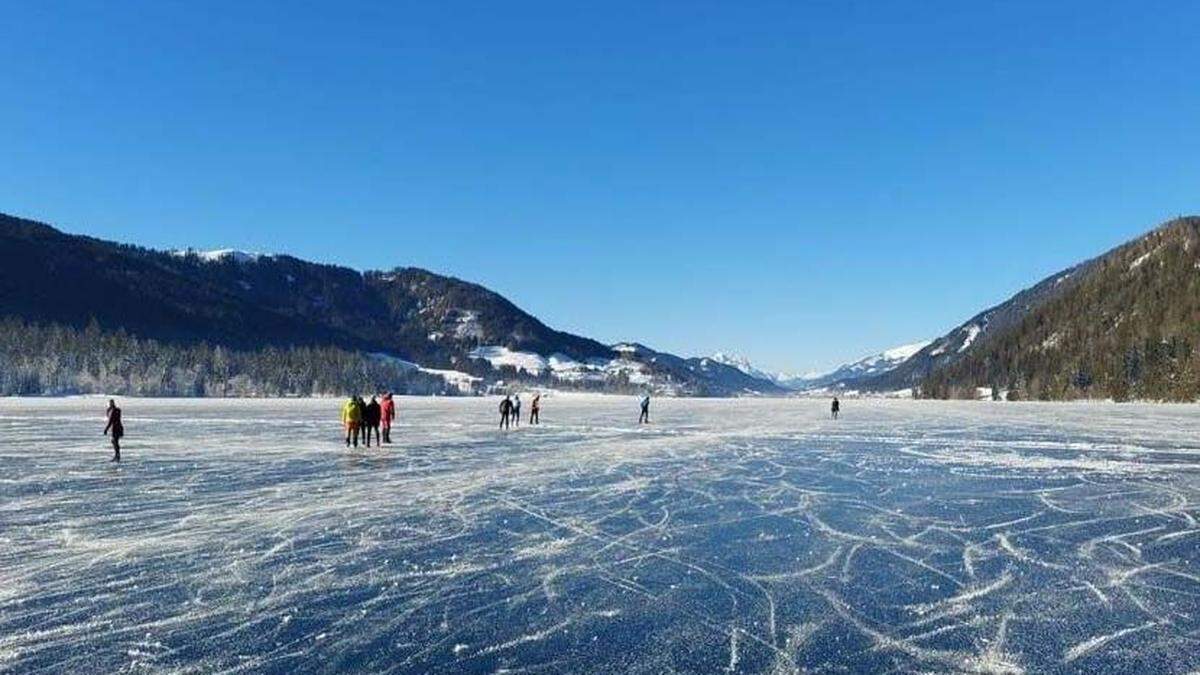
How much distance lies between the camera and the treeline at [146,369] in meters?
102

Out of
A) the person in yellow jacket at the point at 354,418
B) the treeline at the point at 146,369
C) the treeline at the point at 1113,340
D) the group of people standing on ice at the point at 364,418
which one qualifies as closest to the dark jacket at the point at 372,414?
the group of people standing on ice at the point at 364,418

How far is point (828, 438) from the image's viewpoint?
103 feet

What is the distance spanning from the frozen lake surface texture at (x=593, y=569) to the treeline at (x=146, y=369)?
327 ft

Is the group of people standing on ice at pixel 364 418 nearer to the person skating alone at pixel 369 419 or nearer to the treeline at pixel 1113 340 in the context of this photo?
the person skating alone at pixel 369 419

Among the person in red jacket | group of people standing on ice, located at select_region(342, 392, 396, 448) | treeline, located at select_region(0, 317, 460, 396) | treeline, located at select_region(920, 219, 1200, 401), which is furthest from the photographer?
treeline, located at select_region(920, 219, 1200, 401)

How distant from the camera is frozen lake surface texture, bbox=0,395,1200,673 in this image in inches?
251

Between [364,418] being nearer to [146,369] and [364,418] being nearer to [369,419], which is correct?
[369,419]

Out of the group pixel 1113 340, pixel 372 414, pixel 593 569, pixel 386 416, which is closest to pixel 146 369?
pixel 386 416

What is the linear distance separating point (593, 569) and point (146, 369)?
123055 mm

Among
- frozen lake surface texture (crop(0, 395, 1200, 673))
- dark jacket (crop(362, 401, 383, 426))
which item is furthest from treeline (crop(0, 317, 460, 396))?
frozen lake surface texture (crop(0, 395, 1200, 673))

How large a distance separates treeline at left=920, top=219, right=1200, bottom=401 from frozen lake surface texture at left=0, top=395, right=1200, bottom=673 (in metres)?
107

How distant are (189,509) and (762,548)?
9165 millimetres

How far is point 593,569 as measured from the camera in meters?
9.20

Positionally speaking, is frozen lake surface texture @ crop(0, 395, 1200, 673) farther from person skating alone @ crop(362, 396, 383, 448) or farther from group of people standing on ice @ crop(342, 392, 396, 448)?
person skating alone @ crop(362, 396, 383, 448)
